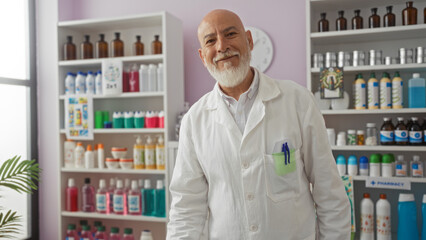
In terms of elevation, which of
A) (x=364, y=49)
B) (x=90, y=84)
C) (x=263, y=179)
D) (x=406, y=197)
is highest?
(x=364, y=49)

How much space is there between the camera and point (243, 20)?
11.4 ft

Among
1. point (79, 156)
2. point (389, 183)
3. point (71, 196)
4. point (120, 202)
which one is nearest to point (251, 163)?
point (389, 183)

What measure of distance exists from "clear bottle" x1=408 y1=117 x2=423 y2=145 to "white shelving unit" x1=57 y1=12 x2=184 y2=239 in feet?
5.82

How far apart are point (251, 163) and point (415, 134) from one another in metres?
1.90

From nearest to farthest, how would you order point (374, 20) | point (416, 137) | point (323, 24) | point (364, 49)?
point (416, 137), point (374, 20), point (323, 24), point (364, 49)

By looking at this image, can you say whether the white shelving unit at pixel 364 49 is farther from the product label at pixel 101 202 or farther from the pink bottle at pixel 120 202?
the product label at pixel 101 202

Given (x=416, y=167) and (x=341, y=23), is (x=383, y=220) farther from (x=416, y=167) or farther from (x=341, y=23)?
(x=341, y=23)

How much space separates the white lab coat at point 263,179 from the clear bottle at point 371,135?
1603 mm

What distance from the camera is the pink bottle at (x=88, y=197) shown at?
358cm

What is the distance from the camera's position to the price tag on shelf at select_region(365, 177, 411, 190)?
281cm

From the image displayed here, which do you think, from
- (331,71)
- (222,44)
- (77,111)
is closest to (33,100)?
(77,111)

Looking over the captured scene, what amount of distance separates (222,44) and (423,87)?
6.74ft

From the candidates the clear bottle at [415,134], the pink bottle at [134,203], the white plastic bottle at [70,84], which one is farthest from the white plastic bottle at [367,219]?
the white plastic bottle at [70,84]

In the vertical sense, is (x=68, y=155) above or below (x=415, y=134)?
below
